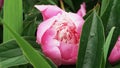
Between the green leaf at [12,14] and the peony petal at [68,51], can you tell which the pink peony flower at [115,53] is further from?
the green leaf at [12,14]

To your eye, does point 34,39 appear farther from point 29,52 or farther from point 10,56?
point 29,52

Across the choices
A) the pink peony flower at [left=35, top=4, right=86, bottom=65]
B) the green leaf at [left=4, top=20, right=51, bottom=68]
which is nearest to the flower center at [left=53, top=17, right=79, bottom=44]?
the pink peony flower at [left=35, top=4, right=86, bottom=65]

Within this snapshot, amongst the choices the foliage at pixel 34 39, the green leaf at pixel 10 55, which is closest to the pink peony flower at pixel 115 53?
the foliage at pixel 34 39

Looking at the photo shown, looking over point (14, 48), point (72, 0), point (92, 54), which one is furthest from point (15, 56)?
point (72, 0)

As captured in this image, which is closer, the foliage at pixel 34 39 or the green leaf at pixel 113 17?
the foliage at pixel 34 39

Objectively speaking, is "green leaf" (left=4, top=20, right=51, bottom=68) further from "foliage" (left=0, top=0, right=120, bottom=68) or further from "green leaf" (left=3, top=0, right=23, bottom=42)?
"green leaf" (left=3, top=0, right=23, bottom=42)

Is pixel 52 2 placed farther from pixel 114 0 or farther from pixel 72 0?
pixel 114 0
